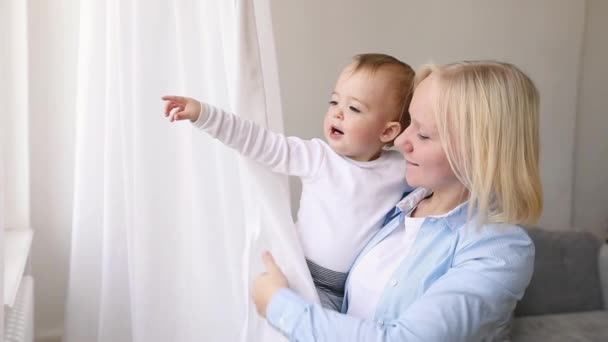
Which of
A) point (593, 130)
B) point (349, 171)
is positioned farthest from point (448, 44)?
point (349, 171)

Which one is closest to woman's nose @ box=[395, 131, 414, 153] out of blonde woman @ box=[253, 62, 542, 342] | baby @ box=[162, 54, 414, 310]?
blonde woman @ box=[253, 62, 542, 342]

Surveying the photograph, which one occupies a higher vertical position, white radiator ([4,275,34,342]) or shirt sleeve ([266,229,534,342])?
shirt sleeve ([266,229,534,342])

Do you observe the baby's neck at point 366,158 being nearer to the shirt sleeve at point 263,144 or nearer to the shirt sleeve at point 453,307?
the shirt sleeve at point 263,144

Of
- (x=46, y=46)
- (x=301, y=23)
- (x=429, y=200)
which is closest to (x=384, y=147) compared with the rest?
(x=429, y=200)

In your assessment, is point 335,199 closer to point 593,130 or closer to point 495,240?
point 495,240

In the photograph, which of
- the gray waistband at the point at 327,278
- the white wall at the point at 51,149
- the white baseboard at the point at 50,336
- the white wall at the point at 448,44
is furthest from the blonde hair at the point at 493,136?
the white baseboard at the point at 50,336

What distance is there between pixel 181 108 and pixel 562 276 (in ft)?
4.35

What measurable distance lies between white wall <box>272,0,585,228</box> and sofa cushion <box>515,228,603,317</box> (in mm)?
328

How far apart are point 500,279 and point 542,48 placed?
129cm

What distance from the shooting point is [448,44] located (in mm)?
1902

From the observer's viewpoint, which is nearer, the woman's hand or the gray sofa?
the woman's hand

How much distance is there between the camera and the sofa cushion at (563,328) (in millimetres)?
1686

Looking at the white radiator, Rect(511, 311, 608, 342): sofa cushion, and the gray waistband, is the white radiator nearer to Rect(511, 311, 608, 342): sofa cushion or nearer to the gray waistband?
the gray waistband

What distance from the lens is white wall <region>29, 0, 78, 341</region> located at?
1.47 m
